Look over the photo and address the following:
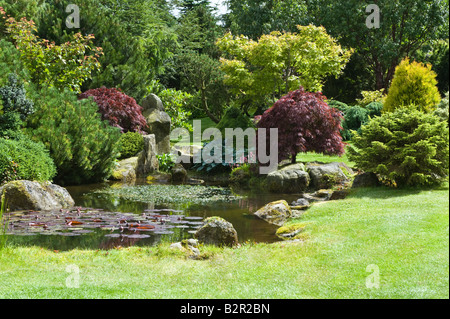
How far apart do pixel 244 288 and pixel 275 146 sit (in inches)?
367

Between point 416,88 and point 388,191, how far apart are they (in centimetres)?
402

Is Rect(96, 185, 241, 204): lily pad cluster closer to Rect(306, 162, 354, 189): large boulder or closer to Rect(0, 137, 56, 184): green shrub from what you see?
Rect(0, 137, 56, 184): green shrub

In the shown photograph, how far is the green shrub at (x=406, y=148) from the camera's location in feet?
29.1

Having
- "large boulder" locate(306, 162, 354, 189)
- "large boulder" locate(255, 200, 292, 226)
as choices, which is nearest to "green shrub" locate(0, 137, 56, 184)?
"large boulder" locate(255, 200, 292, 226)

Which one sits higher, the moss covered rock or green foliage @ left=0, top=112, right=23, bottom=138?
green foliage @ left=0, top=112, right=23, bottom=138

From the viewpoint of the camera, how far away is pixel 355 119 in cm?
1986

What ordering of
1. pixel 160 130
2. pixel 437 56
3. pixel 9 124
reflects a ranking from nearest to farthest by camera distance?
pixel 9 124 → pixel 160 130 → pixel 437 56

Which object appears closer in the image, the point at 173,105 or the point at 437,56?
the point at 173,105

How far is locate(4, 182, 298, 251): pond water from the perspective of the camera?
275 inches

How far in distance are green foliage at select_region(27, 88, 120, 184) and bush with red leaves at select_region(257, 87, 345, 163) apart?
461 centimetres

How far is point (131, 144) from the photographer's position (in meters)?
16.0

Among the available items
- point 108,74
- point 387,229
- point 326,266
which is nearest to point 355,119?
point 108,74

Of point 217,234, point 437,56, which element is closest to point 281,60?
point 437,56

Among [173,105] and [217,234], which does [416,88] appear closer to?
[217,234]
